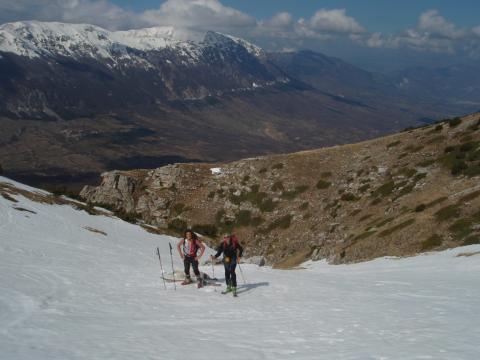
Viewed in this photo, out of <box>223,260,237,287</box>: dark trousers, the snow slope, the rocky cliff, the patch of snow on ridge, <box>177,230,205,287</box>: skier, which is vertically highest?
the patch of snow on ridge

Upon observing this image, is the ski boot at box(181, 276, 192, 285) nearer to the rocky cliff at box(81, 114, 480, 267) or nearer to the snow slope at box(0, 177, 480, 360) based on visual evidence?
the snow slope at box(0, 177, 480, 360)

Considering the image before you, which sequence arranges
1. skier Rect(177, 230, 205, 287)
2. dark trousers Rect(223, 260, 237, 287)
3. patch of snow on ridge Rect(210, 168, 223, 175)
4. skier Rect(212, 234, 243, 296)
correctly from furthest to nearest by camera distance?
patch of snow on ridge Rect(210, 168, 223, 175) → skier Rect(177, 230, 205, 287) → skier Rect(212, 234, 243, 296) → dark trousers Rect(223, 260, 237, 287)

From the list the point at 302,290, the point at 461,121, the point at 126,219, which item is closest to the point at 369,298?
the point at 302,290

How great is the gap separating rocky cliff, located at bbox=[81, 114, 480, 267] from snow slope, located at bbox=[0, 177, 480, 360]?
9060 millimetres

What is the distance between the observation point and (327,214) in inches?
2371

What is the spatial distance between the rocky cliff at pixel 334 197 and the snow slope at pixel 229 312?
9060 millimetres

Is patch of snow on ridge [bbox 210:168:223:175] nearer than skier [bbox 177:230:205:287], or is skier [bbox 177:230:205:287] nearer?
skier [bbox 177:230:205:287]

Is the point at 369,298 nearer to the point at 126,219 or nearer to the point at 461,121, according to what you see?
the point at 126,219

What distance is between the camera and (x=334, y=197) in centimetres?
6431

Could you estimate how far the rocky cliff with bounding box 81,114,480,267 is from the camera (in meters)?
39.1

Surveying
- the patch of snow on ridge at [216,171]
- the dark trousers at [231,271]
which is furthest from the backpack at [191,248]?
the patch of snow on ridge at [216,171]

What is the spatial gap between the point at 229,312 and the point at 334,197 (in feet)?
162

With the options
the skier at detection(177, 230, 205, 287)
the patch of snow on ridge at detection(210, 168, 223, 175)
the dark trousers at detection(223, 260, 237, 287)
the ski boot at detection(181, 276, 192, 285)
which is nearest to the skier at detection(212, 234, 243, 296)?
the dark trousers at detection(223, 260, 237, 287)

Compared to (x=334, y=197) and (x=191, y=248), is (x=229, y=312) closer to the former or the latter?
(x=191, y=248)
